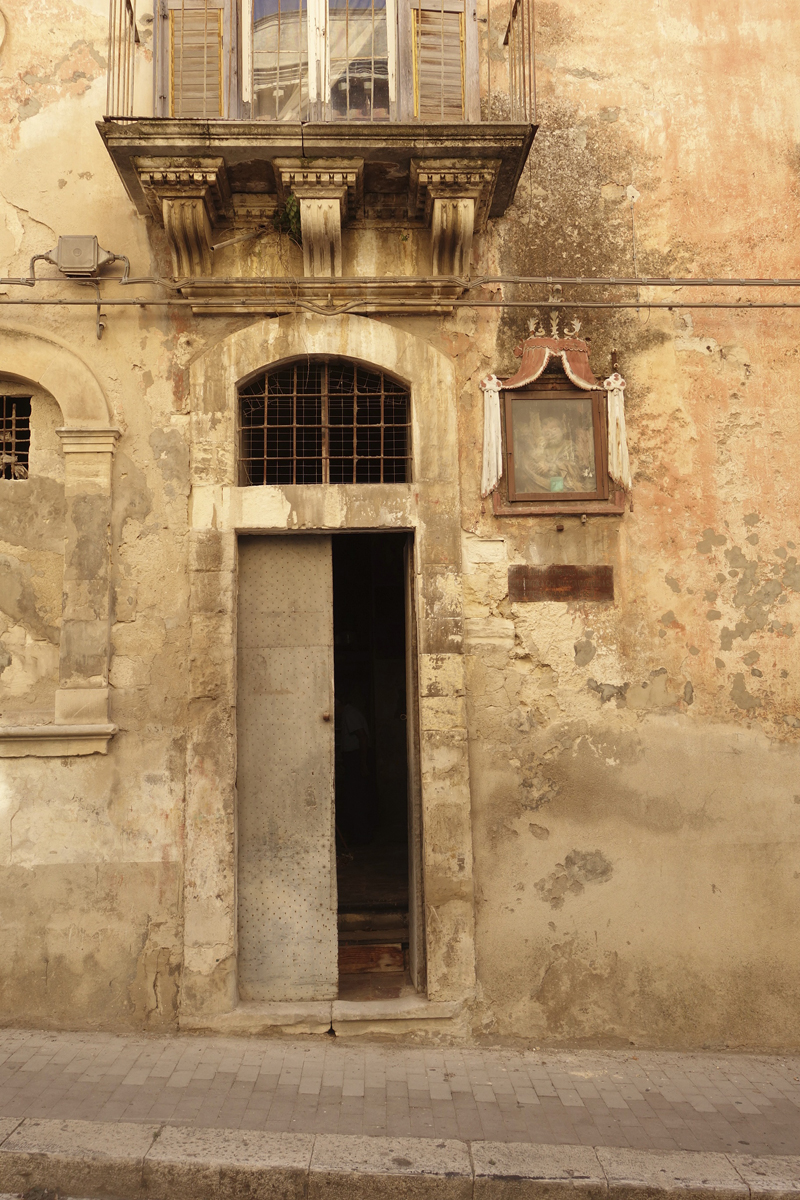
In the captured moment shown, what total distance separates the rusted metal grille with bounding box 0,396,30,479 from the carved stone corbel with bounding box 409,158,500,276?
9.71 ft

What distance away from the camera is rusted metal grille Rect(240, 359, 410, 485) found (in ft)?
19.0

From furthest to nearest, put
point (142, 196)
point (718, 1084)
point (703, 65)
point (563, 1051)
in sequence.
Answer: point (703, 65)
point (142, 196)
point (563, 1051)
point (718, 1084)

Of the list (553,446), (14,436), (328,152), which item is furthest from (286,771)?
(328,152)

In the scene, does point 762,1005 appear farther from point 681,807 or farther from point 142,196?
point 142,196

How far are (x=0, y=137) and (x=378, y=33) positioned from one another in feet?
8.71

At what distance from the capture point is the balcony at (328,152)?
538cm

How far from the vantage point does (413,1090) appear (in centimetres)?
461

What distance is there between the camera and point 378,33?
572 centimetres

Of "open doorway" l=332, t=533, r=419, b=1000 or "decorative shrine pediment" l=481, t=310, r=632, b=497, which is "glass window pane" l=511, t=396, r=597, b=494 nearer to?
"decorative shrine pediment" l=481, t=310, r=632, b=497

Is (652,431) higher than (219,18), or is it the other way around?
(219,18)

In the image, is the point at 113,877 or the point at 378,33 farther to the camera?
the point at 378,33

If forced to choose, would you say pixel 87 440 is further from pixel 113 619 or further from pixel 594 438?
pixel 594 438

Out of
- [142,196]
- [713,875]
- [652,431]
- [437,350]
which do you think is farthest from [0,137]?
[713,875]

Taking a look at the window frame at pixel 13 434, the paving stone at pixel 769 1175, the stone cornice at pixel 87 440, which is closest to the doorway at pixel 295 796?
the stone cornice at pixel 87 440
